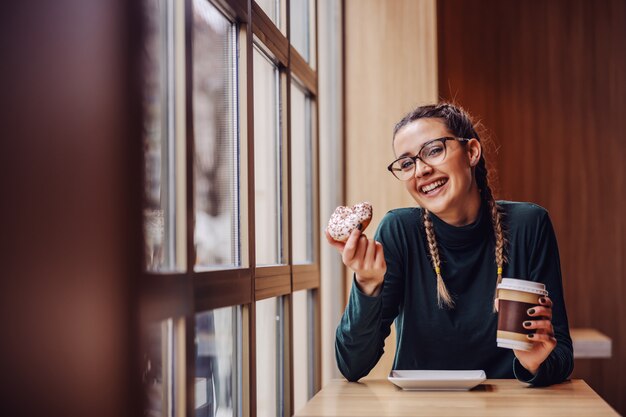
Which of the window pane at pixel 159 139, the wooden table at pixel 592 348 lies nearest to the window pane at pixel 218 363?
the window pane at pixel 159 139

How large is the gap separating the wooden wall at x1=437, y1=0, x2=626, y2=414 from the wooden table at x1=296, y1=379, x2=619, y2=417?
231cm

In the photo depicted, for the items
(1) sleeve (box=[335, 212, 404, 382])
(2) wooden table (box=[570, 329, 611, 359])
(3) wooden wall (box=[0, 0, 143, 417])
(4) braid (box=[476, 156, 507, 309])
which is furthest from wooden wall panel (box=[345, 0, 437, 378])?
(3) wooden wall (box=[0, 0, 143, 417])

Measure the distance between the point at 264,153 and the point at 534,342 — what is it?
114 cm

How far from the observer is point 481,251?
1.66 m

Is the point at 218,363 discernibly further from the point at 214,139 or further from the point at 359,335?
the point at 214,139

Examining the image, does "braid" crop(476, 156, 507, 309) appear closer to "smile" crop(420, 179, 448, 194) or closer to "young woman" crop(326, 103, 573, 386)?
"young woman" crop(326, 103, 573, 386)

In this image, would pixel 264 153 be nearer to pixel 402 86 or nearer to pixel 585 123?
pixel 402 86

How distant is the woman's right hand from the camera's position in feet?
4.30

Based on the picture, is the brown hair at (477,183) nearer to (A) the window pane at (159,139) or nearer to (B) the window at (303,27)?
(A) the window pane at (159,139)

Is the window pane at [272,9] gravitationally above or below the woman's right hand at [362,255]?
above

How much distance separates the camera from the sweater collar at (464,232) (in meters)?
1.66

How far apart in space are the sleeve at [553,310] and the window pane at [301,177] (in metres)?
1.12

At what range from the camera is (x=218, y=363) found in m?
1.67

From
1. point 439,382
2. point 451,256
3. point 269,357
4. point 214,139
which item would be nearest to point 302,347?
Answer: point 269,357
